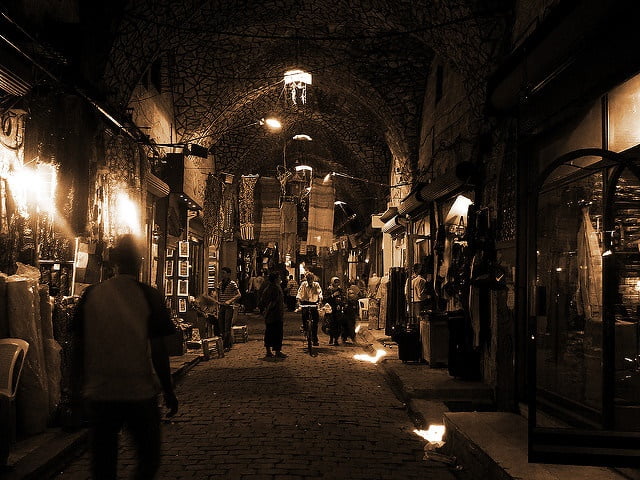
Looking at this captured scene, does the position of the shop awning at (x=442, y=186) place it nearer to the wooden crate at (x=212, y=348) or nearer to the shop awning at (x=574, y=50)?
the shop awning at (x=574, y=50)

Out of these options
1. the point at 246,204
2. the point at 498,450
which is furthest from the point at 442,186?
the point at 246,204

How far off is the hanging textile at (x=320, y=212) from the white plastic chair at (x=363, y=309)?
270cm

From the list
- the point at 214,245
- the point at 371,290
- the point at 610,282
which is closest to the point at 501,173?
the point at 610,282

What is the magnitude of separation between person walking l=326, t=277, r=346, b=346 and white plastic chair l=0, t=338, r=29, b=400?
35.8ft

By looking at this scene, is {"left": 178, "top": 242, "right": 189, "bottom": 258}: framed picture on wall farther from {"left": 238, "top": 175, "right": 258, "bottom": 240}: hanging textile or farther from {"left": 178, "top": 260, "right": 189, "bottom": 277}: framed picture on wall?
{"left": 238, "top": 175, "right": 258, "bottom": 240}: hanging textile

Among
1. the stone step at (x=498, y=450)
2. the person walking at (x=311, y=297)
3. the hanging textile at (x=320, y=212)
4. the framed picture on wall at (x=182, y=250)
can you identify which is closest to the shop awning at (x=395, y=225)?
the hanging textile at (x=320, y=212)

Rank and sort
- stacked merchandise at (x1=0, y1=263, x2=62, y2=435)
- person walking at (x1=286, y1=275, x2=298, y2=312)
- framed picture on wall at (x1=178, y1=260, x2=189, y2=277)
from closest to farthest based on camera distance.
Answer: stacked merchandise at (x1=0, y1=263, x2=62, y2=435) < framed picture on wall at (x1=178, y1=260, x2=189, y2=277) < person walking at (x1=286, y1=275, x2=298, y2=312)

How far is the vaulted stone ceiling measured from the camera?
32.8 ft

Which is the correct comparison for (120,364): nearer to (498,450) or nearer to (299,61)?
(498,450)

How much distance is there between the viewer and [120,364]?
12.1 feet

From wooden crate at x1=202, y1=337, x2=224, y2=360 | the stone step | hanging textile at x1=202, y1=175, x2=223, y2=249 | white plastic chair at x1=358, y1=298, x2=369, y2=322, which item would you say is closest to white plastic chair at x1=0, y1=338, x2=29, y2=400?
the stone step

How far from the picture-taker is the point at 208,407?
8.15 metres

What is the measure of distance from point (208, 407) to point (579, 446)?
5.23 metres

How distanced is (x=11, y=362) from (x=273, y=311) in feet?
26.8
